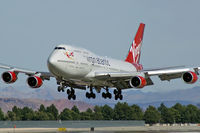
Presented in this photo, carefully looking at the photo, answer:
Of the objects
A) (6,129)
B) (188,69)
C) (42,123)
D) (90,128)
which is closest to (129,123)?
(90,128)

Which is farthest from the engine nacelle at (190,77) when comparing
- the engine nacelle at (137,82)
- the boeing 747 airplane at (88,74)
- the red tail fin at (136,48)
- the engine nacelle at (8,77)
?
the engine nacelle at (8,77)

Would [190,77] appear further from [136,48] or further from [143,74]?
[136,48]

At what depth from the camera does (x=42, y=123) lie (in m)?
116

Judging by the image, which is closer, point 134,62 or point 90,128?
point 134,62

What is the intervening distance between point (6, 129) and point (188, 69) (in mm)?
56295

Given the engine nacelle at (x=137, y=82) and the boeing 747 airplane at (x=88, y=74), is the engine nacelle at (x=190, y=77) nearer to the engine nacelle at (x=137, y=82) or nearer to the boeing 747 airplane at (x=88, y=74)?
the boeing 747 airplane at (x=88, y=74)

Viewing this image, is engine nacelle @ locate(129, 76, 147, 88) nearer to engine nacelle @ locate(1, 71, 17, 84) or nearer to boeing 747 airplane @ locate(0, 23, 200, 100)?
boeing 747 airplane @ locate(0, 23, 200, 100)

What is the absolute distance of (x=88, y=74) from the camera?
224 feet

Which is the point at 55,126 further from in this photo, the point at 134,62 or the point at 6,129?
the point at 134,62

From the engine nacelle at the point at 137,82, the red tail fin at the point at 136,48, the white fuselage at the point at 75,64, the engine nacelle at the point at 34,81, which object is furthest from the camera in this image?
the red tail fin at the point at 136,48

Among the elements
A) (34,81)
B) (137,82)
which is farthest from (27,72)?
(137,82)

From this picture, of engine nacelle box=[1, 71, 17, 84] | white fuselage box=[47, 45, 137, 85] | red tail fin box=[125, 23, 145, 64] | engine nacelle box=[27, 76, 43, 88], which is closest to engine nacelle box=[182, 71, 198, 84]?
white fuselage box=[47, 45, 137, 85]

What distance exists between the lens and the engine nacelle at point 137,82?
68.2 m

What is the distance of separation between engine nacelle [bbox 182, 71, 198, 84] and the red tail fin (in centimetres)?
2401
